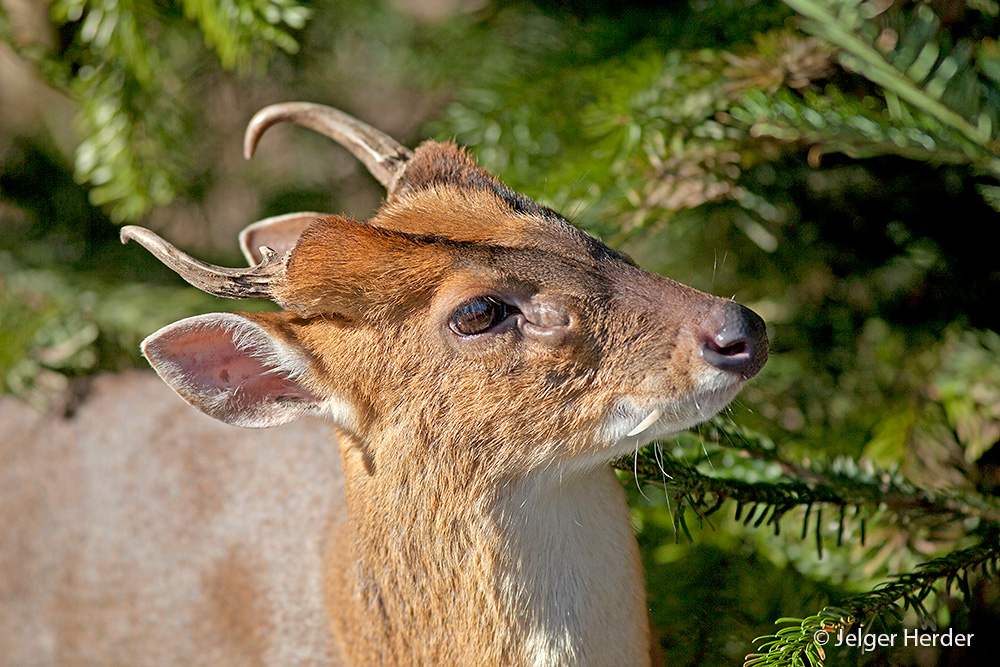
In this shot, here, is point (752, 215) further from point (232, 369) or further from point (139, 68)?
point (139, 68)

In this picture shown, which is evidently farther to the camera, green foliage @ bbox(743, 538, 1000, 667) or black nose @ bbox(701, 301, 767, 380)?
black nose @ bbox(701, 301, 767, 380)

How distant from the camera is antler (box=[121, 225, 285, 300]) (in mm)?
1963

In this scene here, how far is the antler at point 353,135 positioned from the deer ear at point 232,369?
0.63 m

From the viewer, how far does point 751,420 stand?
2.69 meters

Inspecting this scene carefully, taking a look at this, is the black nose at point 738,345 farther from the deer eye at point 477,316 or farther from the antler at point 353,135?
the antler at point 353,135

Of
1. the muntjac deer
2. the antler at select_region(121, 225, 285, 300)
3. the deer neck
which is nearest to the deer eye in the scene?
the muntjac deer

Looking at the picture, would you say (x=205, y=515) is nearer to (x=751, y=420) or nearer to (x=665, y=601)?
(x=665, y=601)

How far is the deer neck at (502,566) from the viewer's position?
202cm

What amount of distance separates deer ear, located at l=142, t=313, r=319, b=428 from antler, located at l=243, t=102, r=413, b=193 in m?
0.63

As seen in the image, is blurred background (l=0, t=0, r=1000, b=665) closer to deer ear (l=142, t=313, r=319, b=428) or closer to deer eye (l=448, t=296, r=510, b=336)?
deer eye (l=448, t=296, r=510, b=336)

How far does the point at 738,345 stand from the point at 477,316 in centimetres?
57

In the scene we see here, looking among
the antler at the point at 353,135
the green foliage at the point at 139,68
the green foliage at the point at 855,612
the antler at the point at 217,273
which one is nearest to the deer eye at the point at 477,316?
the antler at the point at 217,273

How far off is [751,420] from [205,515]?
1.90m

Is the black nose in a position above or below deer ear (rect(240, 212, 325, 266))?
above
